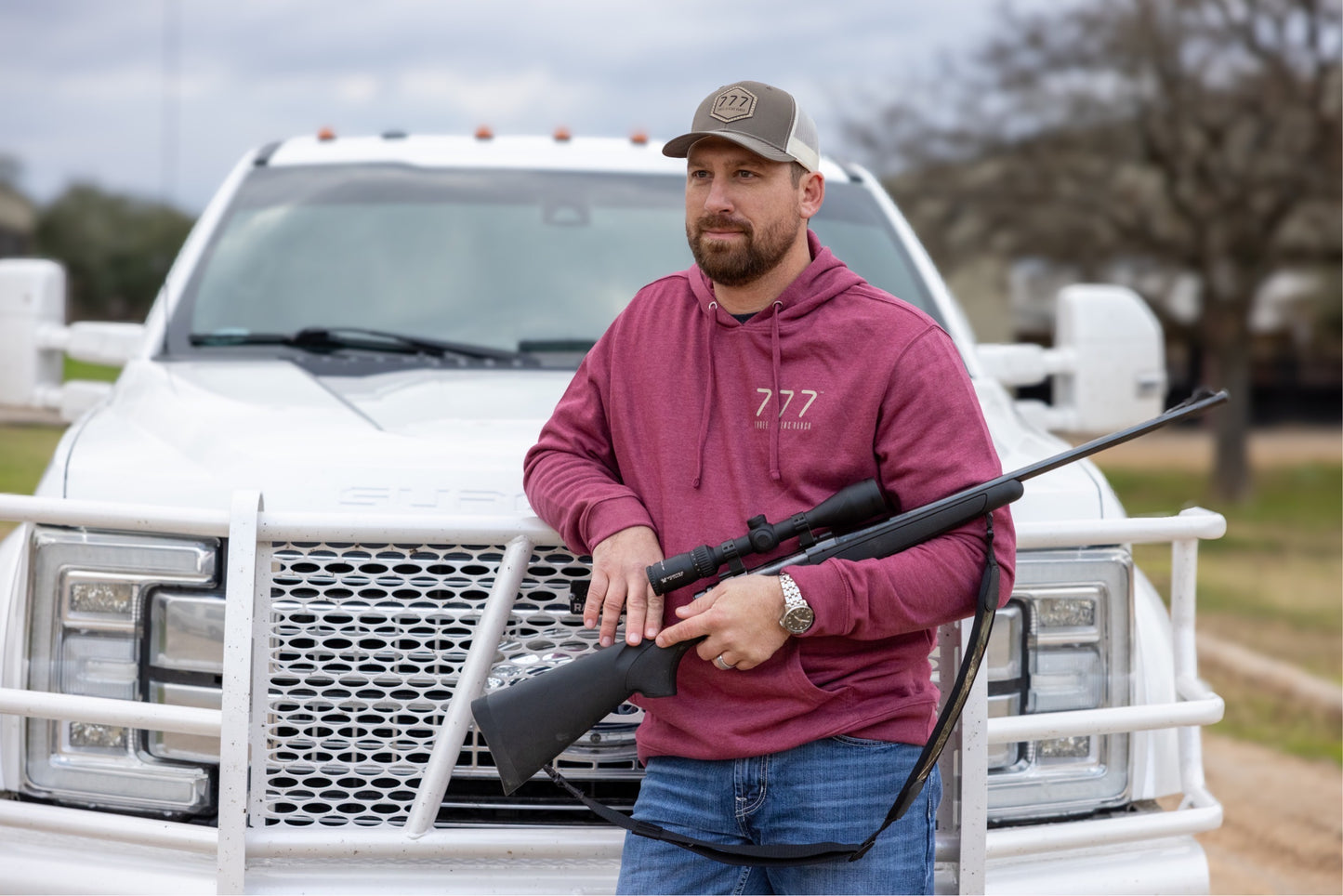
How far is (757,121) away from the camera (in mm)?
2264

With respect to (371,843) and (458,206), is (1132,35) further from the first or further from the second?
(371,843)

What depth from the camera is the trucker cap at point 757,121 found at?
2262 mm

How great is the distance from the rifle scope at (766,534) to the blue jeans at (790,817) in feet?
1.05

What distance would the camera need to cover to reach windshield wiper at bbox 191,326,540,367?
11.4ft

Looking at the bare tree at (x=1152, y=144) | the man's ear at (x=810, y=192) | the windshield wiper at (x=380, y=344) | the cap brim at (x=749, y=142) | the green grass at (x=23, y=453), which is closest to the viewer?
the cap brim at (x=749, y=142)

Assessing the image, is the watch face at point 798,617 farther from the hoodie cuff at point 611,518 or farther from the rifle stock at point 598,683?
the hoodie cuff at point 611,518

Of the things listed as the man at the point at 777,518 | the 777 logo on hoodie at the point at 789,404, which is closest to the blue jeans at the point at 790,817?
the man at the point at 777,518

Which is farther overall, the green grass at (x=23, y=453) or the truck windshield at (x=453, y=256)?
the green grass at (x=23, y=453)

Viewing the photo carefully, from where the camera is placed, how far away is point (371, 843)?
2482mm

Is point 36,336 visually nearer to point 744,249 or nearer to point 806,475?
point 744,249

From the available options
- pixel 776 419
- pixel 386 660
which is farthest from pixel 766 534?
pixel 386 660

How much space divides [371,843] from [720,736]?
690mm

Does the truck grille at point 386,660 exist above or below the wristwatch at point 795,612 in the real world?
below

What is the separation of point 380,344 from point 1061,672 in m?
1.80
